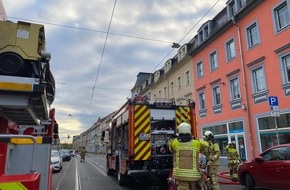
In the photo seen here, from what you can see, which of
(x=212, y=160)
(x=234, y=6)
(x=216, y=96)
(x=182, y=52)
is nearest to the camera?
(x=212, y=160)

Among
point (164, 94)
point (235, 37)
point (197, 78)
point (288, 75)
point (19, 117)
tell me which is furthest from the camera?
point (164, 94)

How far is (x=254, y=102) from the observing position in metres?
18.0

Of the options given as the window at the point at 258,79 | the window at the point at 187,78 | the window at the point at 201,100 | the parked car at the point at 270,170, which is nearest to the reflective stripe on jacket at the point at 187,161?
the parked car at the point at 270,170

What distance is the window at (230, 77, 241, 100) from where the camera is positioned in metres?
19.8

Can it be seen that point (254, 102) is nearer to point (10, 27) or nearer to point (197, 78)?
point (197, 78)

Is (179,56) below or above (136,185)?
above

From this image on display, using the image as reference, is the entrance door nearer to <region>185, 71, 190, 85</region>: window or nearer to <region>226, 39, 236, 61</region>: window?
<region>226, 39, 236, 61</region>: window

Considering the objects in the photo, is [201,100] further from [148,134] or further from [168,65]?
[148,134]

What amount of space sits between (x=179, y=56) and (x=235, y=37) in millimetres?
10914

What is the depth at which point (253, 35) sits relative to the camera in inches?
735

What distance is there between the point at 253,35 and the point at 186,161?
15883 millimetres

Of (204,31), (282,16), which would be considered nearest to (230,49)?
(204,31)

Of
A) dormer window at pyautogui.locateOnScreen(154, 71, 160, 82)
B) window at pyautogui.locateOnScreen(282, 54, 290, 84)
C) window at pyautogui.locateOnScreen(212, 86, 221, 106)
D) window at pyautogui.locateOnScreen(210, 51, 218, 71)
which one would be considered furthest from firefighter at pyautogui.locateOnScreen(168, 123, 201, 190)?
dormer window at pyautogui.locateOnScreen(154, 71, 160, 82)

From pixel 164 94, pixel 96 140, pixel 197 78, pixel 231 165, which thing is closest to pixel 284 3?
pixel 231 165
